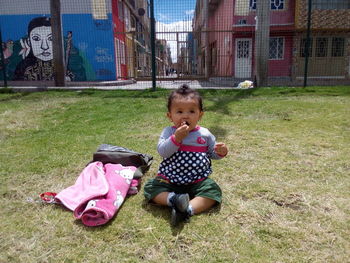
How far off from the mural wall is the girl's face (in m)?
13.2

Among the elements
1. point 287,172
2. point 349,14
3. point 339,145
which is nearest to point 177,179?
point 287,172

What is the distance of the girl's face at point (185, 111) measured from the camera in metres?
2.23

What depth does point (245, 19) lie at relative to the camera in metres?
16.0

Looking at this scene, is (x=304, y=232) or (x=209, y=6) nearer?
(x=304, y=232)

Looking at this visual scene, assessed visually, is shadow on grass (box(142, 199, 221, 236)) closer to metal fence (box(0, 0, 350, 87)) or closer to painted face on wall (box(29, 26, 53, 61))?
metal fence (box(0, 0, 350, 87))

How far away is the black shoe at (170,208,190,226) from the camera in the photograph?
1954mm

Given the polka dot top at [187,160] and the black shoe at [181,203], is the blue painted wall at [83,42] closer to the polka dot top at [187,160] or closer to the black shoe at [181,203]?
the polka dot top at [187,160]

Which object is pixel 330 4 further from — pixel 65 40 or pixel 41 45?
pixel 41 45

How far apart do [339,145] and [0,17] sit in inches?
643

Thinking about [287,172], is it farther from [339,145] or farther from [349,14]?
[349,14]

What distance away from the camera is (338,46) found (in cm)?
1688

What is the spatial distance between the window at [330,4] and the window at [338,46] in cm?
163

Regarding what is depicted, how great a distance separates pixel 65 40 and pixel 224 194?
584 inches

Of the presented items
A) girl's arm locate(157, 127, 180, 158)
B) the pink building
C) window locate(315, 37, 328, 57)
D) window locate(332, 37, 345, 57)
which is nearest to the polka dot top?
girl's arm locate(157, 127, 180, 158)
